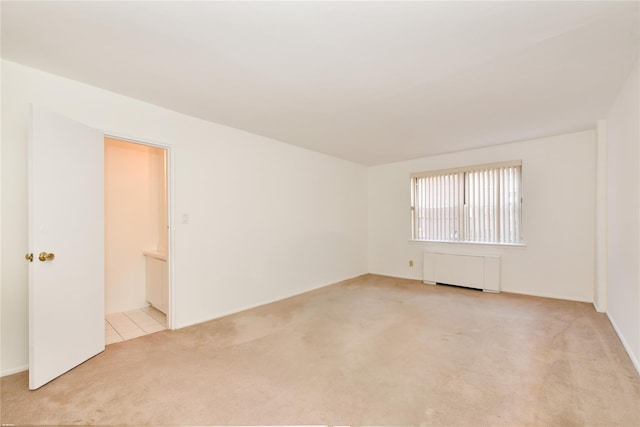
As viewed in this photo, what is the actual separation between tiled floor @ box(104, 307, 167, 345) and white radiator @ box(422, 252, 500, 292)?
14.3 ft

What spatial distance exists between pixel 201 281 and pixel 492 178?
472 centimetres

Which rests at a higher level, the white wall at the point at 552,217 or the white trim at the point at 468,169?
the white trim at the point at 468,169

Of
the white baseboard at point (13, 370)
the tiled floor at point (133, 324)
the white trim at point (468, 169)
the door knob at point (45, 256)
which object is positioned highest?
the white trim at point (468, 169)

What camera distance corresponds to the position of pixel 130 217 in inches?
157

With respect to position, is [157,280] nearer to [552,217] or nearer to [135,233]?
[135,233]

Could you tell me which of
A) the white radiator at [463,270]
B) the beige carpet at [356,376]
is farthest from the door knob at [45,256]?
the white radiator at [463,270]

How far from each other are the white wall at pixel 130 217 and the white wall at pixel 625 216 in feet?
16.5

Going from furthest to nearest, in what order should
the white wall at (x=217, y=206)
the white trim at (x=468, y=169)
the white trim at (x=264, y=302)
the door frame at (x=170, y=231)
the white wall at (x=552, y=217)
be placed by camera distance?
the white trim at (x=468, y=169) < the white wall at (x=552, y=217) < the white trim at (x=264, y=302) < the door frame at (x=170, y=231) < the white wall at (x=217, y=206)

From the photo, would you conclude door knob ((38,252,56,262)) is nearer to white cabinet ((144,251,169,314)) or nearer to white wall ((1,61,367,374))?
white wall ((1,61,367,374))

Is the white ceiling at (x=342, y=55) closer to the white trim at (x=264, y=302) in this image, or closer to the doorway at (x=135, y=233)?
the doorway at (x=135, y=233)

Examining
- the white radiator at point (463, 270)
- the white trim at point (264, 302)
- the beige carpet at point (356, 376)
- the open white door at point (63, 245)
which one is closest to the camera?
the beige carpet at point (356, 376)

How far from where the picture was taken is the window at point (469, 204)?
4.61 metres

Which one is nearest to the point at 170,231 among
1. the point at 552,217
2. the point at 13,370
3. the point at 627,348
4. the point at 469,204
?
the point at 13,370

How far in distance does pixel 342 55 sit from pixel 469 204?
3.96 m
